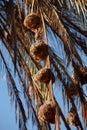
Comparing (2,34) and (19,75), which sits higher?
(2,34)

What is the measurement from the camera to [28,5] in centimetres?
379

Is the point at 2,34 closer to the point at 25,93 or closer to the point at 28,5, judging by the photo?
the point at 25,93

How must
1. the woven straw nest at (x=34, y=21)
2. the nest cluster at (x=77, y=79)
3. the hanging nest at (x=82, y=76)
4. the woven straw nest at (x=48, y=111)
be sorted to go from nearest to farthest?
the woven straw nest at (x=48, y=111), the nest cluster at (x=77, y=79), the hanging nest at (x=82, y=76), the woven straw nest at (x=34, y=21)

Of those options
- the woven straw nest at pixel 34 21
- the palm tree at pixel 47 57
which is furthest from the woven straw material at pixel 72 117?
the woven straw nest at pixel 34 21

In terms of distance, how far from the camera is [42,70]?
9.00 ft

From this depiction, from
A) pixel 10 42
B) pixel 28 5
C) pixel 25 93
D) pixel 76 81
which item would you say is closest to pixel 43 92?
pixel 25 93

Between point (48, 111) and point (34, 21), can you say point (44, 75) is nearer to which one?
point (48, 111)

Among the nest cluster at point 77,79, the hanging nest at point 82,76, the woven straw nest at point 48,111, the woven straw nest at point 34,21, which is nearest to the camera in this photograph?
the woven straw nest at point 48,111

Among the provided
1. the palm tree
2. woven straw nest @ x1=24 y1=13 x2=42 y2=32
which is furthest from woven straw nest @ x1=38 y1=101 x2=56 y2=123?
woven straw nest @ x1=24 y1=13 x2=42 y2=32

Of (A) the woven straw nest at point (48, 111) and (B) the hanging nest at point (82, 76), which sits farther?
(B) the hanging nest at point (82, 76)

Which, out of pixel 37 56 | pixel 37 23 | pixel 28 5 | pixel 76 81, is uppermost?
pixel 28 5

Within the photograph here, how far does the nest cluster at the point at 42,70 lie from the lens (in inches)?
101

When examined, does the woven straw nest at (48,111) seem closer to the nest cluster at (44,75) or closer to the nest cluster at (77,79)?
the nest cluster at (44,75)

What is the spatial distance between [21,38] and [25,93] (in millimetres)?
657
